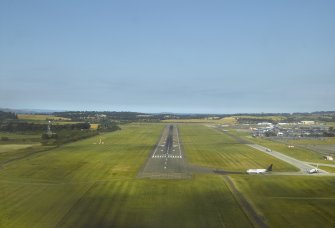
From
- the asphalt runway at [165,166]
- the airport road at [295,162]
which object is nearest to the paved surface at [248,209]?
the asphalt runway at [165,166]

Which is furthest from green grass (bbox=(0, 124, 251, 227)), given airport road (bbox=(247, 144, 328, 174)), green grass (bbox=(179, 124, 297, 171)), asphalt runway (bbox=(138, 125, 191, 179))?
airport road (bbox=(247, 144, 328, 174))

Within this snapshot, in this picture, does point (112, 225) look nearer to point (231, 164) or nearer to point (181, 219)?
point (181, 219)

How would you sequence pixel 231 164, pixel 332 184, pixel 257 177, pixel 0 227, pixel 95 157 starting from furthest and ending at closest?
1. pixel 95 157
2. pixel 231 164
3. pixel 257 177
4. pixel 332 184
5. pixel 0 227

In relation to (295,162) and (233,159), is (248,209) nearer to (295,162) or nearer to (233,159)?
(295,162)

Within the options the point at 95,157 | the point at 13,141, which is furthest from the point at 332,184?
the point at 13,141

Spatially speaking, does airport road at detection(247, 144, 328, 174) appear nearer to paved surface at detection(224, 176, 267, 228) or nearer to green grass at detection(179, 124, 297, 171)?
green grass at detection(179, 124, 297, 171)

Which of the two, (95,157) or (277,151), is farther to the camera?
(277,151)

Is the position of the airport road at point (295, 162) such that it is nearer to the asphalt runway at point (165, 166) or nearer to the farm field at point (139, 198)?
the farm field at point (139, 198)
